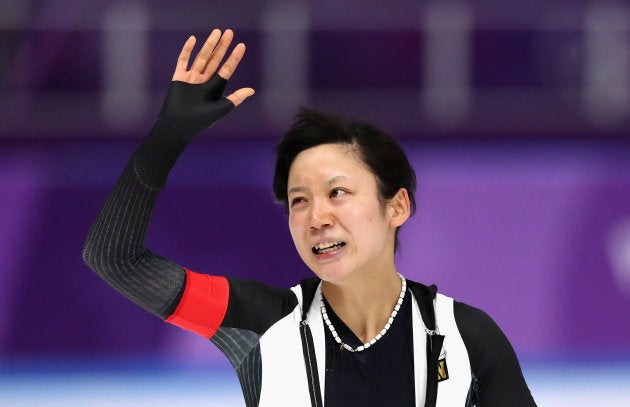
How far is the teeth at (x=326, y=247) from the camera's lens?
7.50ft

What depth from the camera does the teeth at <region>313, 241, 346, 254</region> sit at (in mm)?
2285

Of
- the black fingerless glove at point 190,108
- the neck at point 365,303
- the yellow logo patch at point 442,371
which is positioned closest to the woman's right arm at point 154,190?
the black fingerless glove at point 190,108

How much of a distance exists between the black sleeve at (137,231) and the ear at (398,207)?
507 mm

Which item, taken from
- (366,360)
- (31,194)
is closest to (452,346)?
(366,360)

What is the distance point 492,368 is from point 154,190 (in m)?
0.84

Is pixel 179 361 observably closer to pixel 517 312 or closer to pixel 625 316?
pixel 517 312

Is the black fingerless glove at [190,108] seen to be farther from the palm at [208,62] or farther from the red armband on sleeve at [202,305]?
the red armband on sleeve at [202,305]

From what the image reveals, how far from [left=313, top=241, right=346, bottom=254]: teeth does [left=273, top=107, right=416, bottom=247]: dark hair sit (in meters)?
0.17

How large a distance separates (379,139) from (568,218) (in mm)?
2262

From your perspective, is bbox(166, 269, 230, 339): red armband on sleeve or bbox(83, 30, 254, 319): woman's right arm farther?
bbox(166, 269, 230, 339): red armband on sleeve

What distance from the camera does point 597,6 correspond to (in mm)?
5000

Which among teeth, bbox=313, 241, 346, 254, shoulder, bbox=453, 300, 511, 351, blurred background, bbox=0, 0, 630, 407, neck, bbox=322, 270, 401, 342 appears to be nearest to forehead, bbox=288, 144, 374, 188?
teeth, bbox=313, 241, 346, 254

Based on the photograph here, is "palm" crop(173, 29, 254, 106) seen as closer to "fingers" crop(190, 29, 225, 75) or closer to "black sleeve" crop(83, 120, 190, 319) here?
"fingers" crop(190, 29, 225, 75)

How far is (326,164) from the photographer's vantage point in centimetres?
230
